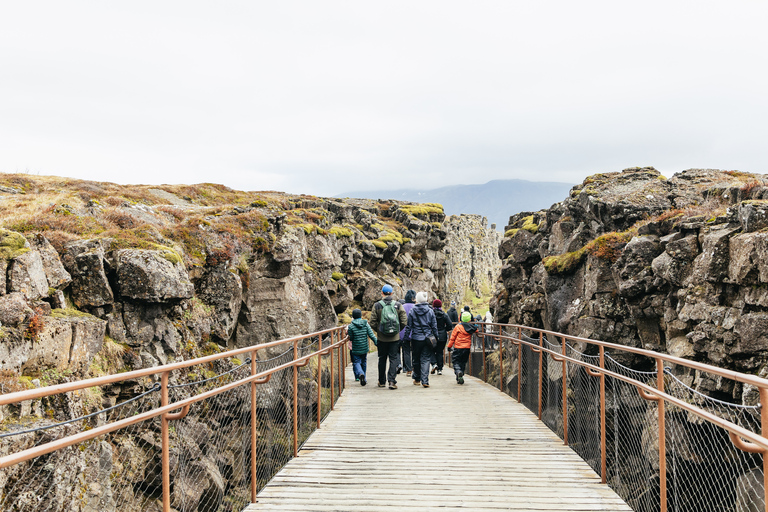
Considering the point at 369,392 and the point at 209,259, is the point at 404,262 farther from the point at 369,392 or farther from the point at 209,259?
the point at 369,392

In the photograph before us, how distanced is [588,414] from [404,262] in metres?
34.7

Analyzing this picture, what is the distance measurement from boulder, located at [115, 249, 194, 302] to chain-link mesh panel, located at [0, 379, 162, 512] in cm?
259

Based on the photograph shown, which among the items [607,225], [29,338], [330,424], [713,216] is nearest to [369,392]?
[330,424]

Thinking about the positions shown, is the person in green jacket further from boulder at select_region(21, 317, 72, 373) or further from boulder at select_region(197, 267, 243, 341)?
boulder at select_region(21, 317, 72, 373)

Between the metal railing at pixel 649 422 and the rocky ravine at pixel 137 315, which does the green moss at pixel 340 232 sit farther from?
the metal railing at pixel 649 422

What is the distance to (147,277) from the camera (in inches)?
436

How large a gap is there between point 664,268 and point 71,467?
14623mm

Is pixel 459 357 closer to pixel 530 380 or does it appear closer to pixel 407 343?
pixel 407 343

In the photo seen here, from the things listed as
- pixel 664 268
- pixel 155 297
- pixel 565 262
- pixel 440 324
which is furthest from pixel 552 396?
pixel 565 262

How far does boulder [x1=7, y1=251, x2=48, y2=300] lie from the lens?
8.52m

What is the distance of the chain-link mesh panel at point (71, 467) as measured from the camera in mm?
6508

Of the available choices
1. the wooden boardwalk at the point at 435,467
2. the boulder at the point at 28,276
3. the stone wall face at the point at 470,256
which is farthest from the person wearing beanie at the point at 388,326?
the stone wall face at the point at 470,256

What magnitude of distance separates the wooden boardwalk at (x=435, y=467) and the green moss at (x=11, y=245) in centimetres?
644

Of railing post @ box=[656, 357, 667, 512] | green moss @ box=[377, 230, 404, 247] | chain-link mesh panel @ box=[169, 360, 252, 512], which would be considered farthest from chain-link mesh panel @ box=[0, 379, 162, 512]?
green moss @ box=[377, 230, 404, 247]
